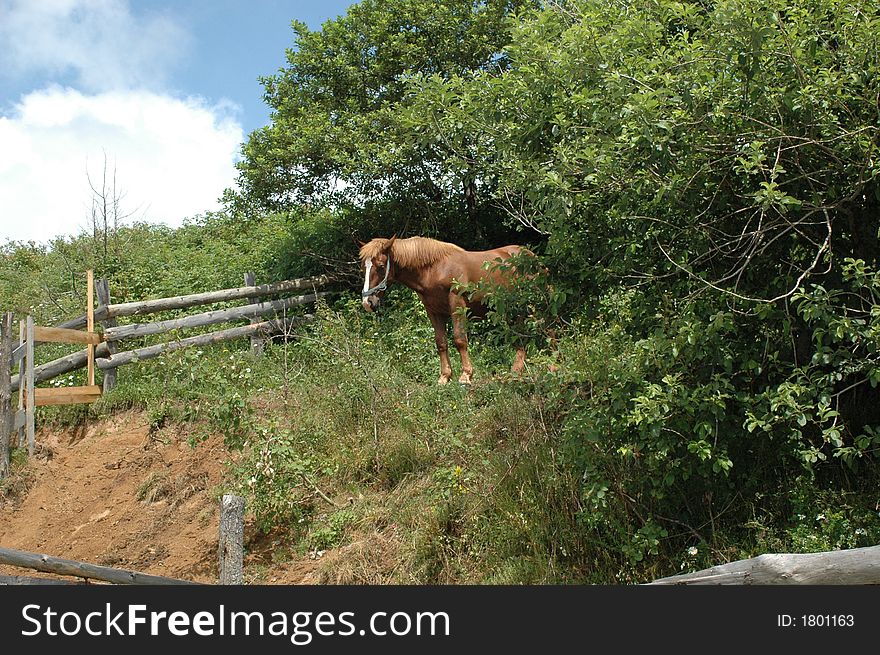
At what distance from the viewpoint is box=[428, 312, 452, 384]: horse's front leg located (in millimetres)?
10055

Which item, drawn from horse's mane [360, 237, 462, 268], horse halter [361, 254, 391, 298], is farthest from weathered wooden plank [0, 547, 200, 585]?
horse's mane [360, 237, 462, 268]

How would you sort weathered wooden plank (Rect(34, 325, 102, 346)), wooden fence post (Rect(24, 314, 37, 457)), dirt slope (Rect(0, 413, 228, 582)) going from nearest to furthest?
dirt slope (Rect(0, 413, 228, 582)) → wooden fence post (Rect(24, 314, 37, 457)) → weathered wooden plank (Rect(34, 325, 102, 346))

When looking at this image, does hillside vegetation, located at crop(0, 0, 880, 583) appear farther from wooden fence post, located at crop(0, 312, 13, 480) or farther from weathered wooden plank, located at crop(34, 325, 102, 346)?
wooden fence post, located at crop(0, 312, 13, 480)

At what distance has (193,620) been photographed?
429 centimetres

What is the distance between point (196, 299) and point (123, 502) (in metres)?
3.91

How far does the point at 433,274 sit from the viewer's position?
10.4 meters

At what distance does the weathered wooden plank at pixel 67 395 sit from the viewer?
1127cm

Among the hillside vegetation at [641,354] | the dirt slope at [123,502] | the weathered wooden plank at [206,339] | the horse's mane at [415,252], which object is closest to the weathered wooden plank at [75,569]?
the hillside vegetation at [641,354]

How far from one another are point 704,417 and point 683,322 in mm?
605

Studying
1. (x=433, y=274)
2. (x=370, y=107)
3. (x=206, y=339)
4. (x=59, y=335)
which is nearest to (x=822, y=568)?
(x=433, y=274)

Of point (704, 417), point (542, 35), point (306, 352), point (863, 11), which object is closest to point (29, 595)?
point (704, 417)

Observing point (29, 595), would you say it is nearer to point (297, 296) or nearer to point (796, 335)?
point (796, 335)

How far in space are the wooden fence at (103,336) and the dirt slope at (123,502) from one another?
0.57m

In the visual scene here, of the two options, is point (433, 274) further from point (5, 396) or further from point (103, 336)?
point (5, 396)
